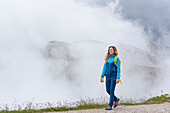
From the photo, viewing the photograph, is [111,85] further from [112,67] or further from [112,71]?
[112,67]

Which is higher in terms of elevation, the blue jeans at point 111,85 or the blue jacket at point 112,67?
the blue jacket at point 112,67

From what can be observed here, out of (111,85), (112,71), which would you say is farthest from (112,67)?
(111,85)

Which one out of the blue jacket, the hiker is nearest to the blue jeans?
the hiker

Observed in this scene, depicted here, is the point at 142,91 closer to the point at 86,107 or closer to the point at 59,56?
the point at 59,56

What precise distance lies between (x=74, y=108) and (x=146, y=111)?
3.51 m

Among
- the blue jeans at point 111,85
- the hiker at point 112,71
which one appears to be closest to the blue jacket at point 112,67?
the hiker at point 112,71

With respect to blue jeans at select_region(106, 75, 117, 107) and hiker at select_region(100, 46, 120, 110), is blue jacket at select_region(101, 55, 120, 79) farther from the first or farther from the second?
blue jeans at select_region(106, 75, 117, 107)

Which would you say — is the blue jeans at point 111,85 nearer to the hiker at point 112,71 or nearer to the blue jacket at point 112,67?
the hiker at point 112,71

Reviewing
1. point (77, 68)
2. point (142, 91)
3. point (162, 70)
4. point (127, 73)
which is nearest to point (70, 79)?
point (77, 68)

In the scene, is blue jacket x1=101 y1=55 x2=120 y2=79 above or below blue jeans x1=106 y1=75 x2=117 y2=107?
above

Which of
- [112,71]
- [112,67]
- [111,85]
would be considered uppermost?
[112,67]

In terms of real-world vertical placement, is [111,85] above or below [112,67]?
below

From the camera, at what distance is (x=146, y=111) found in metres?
8.88

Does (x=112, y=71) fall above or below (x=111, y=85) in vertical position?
above
